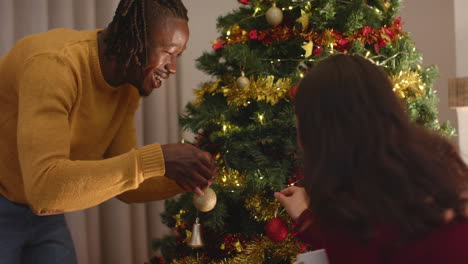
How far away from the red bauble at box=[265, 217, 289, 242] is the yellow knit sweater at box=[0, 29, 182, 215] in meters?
0.44

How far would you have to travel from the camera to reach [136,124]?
2291 millimetres

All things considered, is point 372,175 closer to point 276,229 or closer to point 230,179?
point 276,229

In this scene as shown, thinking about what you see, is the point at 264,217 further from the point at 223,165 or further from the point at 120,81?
the point at 120,81

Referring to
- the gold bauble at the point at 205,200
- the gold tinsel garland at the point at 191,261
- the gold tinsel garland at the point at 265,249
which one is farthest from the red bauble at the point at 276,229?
the gold tinsel garland at the point at 191,261

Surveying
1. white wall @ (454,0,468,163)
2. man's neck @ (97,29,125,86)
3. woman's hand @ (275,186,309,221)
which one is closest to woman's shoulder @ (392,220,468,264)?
woman's hand @ (275,186,309,221)

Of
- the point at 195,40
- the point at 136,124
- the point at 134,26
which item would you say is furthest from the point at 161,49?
the point at 195,40

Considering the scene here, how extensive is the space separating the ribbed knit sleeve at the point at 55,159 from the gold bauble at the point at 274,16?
672 mm

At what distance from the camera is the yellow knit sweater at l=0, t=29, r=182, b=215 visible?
100 cm

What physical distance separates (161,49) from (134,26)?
0.08 metres

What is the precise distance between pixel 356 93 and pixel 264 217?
0.75 m

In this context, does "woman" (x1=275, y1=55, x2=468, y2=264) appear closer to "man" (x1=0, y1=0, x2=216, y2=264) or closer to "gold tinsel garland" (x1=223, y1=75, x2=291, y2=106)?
"man" (x1=0, y1=0, x2=216, y2=264)

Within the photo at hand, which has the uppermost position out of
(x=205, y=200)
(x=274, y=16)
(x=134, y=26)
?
(x=274, y=16)

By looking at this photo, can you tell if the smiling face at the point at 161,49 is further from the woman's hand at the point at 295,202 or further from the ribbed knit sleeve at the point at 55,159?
the woman's hand at the point at 295,202

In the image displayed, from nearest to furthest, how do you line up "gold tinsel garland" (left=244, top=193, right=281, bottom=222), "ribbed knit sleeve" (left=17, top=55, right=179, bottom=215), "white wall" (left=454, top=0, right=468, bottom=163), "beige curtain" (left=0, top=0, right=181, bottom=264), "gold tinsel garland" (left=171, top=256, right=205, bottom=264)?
"ribbed knit sleeve" (left=17, top=55, right=179, bottom=215), "gold tinsel garland" (left=244, top=193, right=281, bottom=222), "gold tinsel garland" (left=171, top=256, right=205, bottom=264), "beige curtain" (left=0, top=0, right=181, bottom=264), "white wall" (left=454, top=0, right=468, bottom=163)
